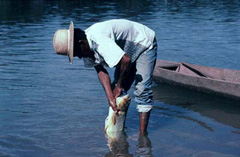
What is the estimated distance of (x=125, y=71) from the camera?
5.47m

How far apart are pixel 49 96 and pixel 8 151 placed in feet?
9.02

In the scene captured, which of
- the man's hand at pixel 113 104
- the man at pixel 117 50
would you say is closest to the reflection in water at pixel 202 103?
the man at pixel 117 50

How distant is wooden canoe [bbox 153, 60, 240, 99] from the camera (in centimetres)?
838

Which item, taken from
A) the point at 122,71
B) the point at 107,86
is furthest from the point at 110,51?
the point at 107,86

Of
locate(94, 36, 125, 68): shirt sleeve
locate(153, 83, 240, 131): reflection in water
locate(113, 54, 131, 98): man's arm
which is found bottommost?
locate(153, 83, 240, 131): reflection in water

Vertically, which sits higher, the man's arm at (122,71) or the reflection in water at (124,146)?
the man's arm at (122,71)

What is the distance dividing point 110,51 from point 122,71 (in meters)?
0.37

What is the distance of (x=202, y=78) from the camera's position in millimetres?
8891

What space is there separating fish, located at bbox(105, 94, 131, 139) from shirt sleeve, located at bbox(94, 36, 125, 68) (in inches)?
34.1

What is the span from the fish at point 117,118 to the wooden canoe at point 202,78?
8.79ft

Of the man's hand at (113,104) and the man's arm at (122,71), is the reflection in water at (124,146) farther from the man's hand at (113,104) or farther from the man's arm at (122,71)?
the man's arm at (122,71)

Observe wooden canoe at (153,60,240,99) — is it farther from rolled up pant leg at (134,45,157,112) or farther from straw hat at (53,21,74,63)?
straw hat at (53,21,74,63)

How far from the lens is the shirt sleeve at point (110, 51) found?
520 cm

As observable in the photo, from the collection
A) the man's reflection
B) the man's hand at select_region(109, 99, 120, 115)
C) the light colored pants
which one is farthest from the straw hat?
the man's reflection
